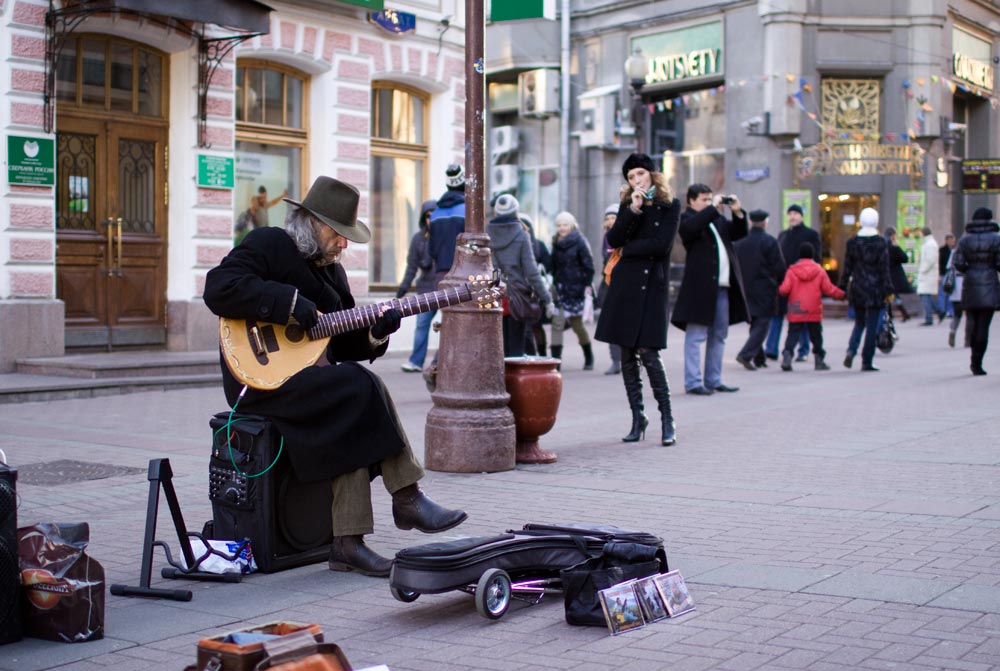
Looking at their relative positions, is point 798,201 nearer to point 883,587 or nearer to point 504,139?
point 504,139

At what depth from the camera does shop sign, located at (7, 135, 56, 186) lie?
43.7 ft

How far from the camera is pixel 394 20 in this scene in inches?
691

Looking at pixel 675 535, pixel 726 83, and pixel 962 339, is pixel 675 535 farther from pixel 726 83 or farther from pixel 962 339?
pixel 726 83

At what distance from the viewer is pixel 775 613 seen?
4.84 metres

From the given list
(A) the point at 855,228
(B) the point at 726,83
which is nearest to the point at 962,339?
(A) the point at 855,228

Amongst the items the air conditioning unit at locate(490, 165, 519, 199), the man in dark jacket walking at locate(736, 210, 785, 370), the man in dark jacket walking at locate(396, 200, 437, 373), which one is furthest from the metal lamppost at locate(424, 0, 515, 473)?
the air conditioning unit at locate(490, 165, 519, 199)

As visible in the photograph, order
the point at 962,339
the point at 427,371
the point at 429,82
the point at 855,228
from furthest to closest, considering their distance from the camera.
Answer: the point at 855,228, the point at 962,339, the point at 429,82, the point at 427,371

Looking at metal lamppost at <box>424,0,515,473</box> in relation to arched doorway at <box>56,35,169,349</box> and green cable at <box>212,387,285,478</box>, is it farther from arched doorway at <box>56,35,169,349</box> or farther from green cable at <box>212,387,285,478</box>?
arched doorway at <box>56,35,169,349</box>

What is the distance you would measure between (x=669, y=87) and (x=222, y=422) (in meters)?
25.9

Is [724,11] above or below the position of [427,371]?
above

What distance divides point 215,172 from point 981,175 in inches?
811

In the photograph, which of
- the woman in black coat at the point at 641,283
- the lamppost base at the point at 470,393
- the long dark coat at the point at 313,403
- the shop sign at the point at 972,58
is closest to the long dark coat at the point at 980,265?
the woman in black coat at the point at 641,283

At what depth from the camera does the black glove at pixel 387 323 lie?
5770 mm

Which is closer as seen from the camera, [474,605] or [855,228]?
[474,605]
